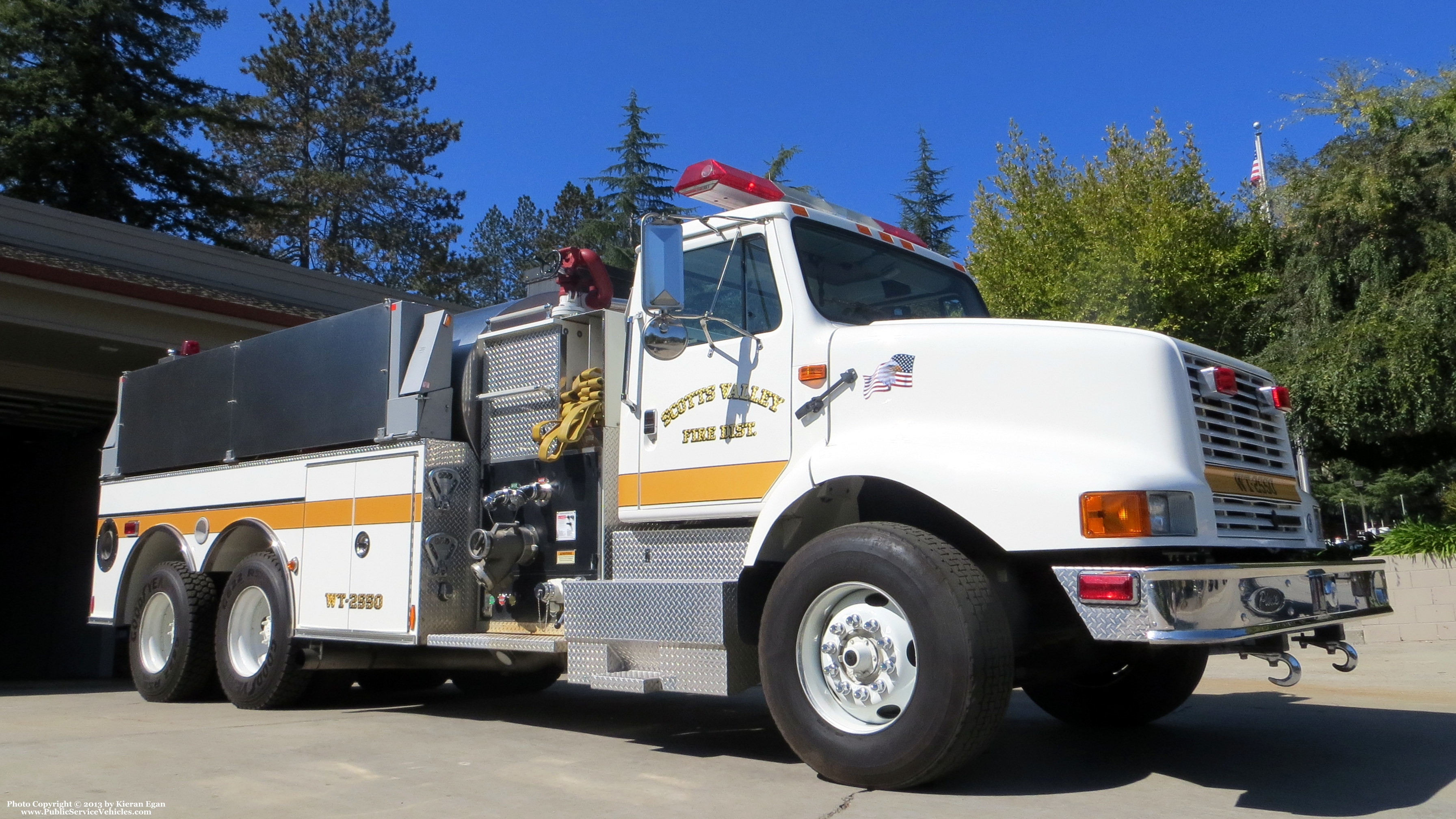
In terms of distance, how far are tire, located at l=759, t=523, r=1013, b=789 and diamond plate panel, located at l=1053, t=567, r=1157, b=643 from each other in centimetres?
31

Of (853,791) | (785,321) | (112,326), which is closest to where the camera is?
(853,791)

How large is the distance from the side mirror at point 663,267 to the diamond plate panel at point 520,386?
1446mm

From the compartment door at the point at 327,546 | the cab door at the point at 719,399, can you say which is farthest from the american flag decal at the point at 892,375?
the compartment door at the point at 327,546

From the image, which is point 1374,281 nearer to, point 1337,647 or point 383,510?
point 1337,647

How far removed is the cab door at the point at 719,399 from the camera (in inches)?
220

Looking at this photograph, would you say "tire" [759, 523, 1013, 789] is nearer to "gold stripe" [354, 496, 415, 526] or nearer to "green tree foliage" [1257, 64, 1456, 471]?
"gold stripe" [354, 496, 415, 526]

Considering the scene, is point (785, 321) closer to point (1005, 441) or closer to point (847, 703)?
point (1005, 441)

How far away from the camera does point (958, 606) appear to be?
4.53 metres

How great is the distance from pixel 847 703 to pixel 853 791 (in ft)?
1.18

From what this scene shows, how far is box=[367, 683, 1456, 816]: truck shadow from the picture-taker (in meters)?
4.90

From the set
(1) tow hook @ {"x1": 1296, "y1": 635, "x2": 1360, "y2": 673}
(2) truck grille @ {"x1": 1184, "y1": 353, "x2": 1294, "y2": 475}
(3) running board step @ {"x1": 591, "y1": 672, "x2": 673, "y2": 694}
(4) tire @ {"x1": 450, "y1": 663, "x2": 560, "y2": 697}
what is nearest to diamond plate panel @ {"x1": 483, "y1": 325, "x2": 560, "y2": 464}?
(3) running board step @ {"x1": 591, "y1": 672, "x2": 673, "y2": 694}

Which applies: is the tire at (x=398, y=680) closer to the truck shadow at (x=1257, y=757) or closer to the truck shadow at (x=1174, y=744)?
the truck shadow at (x=1174, y=744)

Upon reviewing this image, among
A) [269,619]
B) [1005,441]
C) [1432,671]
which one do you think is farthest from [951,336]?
[1432,671]

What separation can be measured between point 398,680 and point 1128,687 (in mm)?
5595
